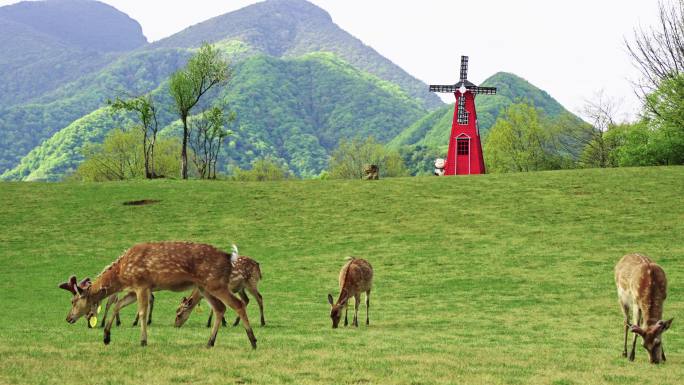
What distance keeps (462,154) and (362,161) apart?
64.2 m

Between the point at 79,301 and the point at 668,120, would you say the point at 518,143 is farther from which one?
the point at 79,301

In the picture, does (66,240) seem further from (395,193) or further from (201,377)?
(201,377)

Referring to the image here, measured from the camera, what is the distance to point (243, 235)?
4112 cm

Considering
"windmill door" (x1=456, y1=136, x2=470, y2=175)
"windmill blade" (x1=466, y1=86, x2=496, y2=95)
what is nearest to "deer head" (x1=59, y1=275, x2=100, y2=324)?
"windmill door" (x1=456, y1=136, x2=470, y2=175)

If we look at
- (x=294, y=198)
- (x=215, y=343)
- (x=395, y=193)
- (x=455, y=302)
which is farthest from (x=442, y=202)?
(x=215, y=343)

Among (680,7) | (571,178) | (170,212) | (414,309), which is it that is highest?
(680,7)

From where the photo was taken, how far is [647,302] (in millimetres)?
14859

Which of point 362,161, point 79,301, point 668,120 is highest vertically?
point 362,161

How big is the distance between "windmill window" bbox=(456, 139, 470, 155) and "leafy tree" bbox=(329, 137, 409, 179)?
192ft

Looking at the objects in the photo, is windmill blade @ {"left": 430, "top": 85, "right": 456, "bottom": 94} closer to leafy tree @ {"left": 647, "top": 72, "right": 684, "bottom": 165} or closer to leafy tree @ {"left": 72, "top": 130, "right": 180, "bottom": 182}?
leafy tree @ {"left": 647, "top": 72, "right": 684, "bottom": 165}

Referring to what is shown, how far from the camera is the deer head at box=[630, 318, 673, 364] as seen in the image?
14.0 m

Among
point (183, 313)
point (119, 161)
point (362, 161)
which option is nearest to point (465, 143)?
point (119, 161)

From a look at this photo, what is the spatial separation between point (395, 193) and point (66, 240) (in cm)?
2235

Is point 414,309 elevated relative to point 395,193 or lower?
lower
